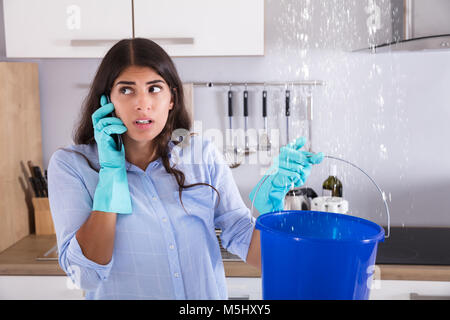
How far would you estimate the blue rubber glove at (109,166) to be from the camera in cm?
71

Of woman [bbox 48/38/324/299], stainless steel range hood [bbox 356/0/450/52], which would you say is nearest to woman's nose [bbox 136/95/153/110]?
woman [bbox 48/38/324/299]

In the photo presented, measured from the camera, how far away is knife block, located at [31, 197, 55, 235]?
4.75 feet

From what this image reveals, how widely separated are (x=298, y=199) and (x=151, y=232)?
2.42 feet

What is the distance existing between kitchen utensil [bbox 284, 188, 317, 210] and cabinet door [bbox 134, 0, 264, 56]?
0.49 metres

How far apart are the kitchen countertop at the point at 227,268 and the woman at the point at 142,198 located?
13.5 inches

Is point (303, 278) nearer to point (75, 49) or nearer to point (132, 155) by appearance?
point (132, 155)

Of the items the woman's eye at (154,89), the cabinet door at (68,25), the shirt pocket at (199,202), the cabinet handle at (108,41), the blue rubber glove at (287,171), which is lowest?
the shirt pocket at (199,202)

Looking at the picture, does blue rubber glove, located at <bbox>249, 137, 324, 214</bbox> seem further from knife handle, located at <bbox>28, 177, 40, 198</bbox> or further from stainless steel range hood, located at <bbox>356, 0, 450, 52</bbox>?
knife handle, located at <bbox>28, 177, 40, 198</bbox>

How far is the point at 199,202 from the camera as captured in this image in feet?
2.67

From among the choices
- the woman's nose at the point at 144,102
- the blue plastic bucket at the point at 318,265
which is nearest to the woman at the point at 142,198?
the woman's nose at the point at 144,102

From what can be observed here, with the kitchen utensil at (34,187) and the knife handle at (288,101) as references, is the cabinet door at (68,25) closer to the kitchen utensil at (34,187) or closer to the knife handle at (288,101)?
the kitchen utensil at (34,187)

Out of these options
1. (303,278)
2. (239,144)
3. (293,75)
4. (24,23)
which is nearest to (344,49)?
(293,75)

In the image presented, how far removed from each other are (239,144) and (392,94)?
61 cm

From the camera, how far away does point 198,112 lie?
5.22 ft
